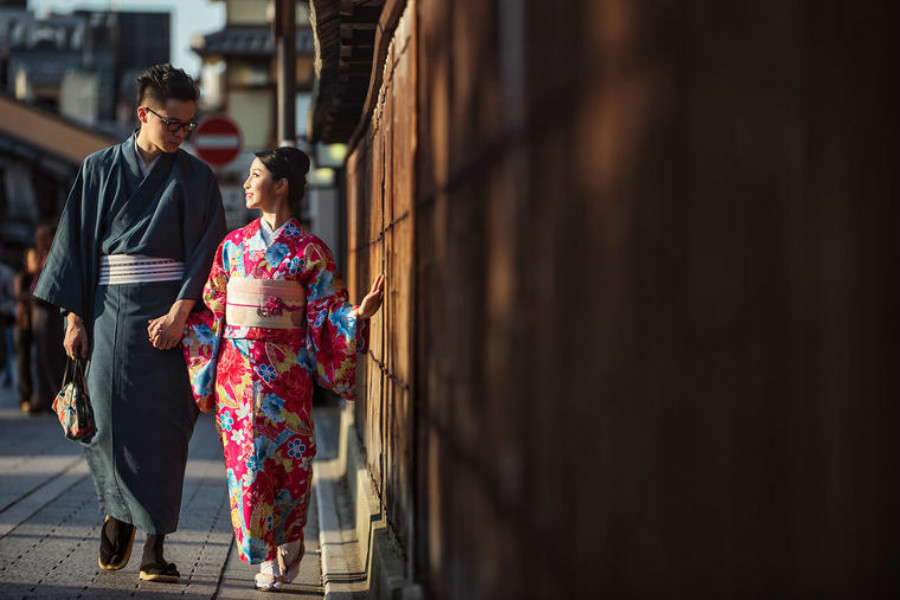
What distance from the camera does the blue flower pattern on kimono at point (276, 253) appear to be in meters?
5.83

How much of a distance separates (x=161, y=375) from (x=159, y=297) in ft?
1.19

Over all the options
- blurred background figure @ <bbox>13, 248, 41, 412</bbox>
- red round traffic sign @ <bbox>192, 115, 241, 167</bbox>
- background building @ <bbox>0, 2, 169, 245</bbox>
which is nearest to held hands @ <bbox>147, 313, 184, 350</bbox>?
red round traffic sign @ <bbox>192, 115, 241, 167</bbox>

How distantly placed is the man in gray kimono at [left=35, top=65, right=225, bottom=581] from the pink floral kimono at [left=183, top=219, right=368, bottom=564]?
40cm

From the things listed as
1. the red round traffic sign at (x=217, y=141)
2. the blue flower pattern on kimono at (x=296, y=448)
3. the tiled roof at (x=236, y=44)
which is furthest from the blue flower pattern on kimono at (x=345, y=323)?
the tiled roof at (x=236, y=44)

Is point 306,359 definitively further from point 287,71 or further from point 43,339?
point 43,339

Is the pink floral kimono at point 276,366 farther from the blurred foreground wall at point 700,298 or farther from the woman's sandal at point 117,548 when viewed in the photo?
the blurred foreground wall at point 700,298

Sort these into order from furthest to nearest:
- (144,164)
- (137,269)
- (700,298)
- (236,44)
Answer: (236,44) < (144,164) < (137,269) < (700,298)

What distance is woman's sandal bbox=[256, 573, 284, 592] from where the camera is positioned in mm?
5871

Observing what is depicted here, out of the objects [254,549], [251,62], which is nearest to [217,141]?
[254,549]

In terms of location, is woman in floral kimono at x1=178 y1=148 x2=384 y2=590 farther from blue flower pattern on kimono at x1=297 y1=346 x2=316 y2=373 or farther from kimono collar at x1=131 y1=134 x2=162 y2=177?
kimono collar at x1=131 y1=134 x2=162 y2=177

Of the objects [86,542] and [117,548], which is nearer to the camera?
[117,548]

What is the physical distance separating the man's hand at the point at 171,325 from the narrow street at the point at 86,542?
3.64 ft

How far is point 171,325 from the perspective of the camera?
20.0 ft

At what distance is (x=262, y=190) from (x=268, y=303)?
0.51 metres
